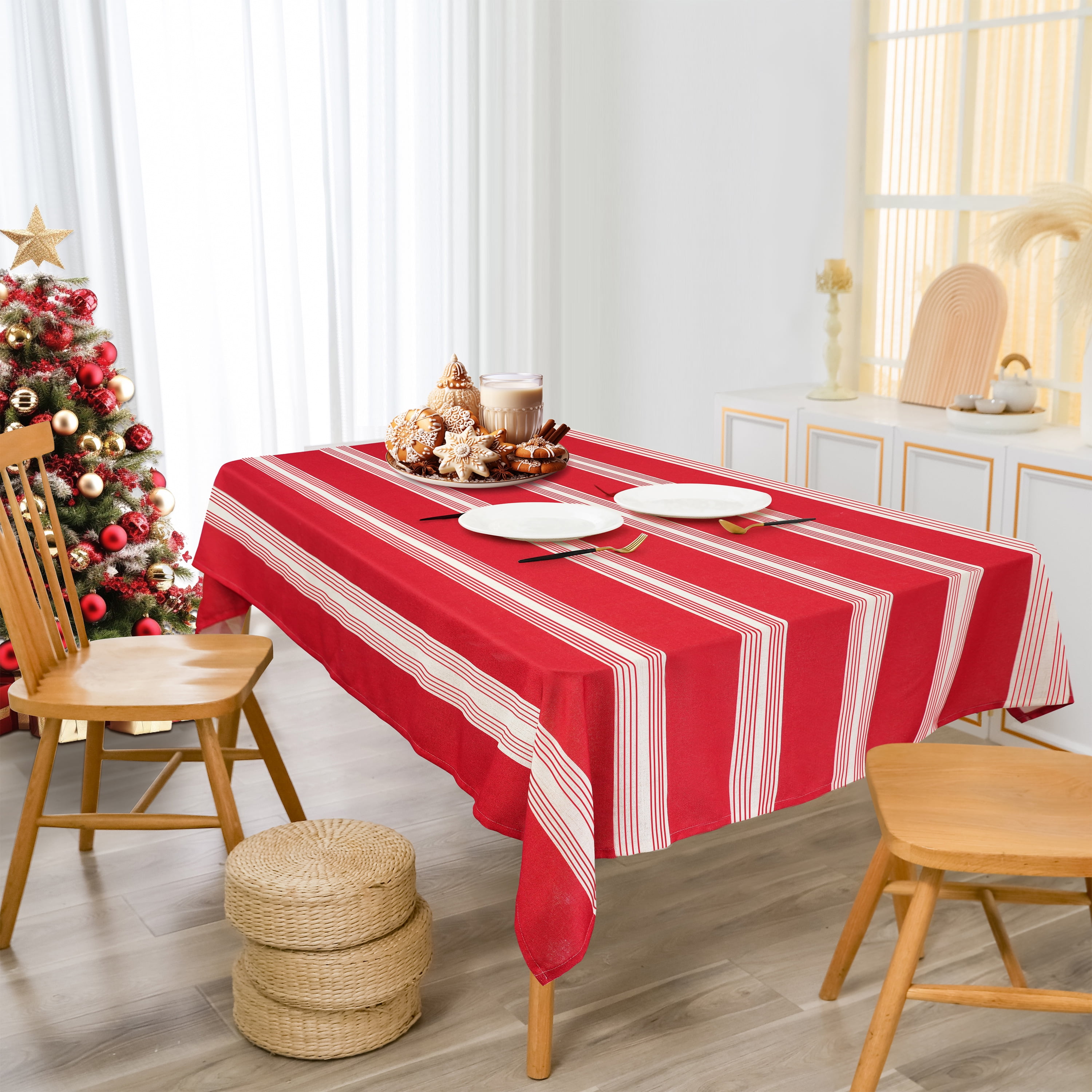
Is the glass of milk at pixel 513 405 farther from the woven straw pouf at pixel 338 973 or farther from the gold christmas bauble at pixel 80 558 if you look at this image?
the gold christmas bauble at pixel 80 558

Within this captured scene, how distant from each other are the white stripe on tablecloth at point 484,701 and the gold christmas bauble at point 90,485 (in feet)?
3.71

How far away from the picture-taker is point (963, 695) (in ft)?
6.03

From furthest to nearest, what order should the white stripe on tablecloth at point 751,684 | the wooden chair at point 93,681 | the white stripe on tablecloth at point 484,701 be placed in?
the wooden chair at point 93,681 < the white stripe on tablecloth at point 751,684 < the white stripe on tablecloth at point 484,701

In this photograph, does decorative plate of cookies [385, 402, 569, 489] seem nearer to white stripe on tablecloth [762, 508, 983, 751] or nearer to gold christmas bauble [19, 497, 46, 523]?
white stripe on tablecloth [762, 508, 983, 751]

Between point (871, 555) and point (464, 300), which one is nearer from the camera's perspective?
point (871, 555)

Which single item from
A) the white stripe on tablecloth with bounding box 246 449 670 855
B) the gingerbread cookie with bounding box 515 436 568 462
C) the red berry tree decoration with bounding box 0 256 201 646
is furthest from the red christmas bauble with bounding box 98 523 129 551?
the white stripe on tablecloth with bounding box 246 449 670 855

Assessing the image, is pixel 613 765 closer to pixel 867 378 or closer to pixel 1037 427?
pixel 1037 427

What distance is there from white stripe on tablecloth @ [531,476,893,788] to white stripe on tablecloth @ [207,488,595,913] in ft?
0.89

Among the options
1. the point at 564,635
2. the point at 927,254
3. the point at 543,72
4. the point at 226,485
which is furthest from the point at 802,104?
the point at 564,635

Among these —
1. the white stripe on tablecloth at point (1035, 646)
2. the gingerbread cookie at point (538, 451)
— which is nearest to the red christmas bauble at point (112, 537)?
the gingerbread cookie at point (538, 451)

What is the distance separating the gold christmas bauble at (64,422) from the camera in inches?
116

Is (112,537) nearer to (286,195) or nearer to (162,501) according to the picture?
(162,501)

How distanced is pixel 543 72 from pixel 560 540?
3115 millimetres

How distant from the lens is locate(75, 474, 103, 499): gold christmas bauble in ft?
9.80
